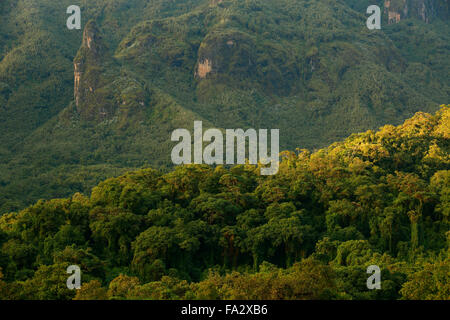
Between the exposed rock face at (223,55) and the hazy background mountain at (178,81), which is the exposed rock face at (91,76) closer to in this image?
the hazy background mountain at (178,81)

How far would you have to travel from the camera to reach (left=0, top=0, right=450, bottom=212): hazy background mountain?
10156cm

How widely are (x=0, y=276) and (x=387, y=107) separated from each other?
110 m

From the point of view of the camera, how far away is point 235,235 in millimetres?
28828

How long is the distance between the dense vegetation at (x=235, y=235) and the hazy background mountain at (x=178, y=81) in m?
45.6

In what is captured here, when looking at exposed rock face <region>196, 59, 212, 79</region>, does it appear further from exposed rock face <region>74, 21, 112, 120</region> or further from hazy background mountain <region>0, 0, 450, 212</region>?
exposed rock face <region>74, 21, 112, 120</region>

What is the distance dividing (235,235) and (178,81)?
341 feet

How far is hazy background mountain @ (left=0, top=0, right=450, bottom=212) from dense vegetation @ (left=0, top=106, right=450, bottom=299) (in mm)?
45600

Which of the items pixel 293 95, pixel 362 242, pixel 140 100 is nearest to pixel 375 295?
pixel 362 242

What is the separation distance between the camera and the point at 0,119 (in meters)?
115

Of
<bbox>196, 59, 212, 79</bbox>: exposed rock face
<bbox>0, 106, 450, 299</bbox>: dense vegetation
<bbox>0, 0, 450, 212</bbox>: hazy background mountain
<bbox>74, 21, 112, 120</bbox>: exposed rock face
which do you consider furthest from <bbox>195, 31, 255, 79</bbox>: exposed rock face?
<bbox>0, 106, 450, 299</bbox>: dense vegetation

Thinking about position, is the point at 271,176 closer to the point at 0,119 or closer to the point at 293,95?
the point at 0,119

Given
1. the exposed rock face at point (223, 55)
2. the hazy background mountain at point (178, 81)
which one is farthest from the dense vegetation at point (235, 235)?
the exposed rock face at point (223, 55)

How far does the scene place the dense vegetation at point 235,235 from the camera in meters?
22.0

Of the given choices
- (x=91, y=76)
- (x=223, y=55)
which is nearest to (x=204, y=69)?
(x=223, y=55)
